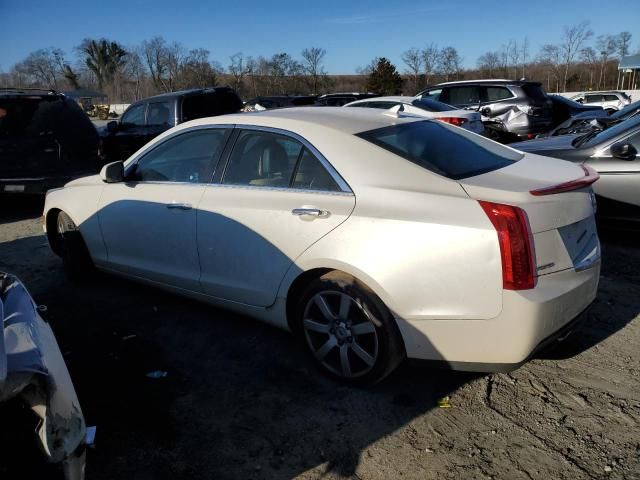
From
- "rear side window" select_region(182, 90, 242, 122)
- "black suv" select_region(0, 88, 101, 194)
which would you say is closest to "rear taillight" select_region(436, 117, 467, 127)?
"rear side window" select_region(182, 90, 242, 122)

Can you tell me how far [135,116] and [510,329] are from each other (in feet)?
33.1

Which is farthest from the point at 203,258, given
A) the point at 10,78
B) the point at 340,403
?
the point at 10,78

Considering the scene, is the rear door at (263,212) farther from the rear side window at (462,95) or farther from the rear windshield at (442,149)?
the rear side window at (462,95)

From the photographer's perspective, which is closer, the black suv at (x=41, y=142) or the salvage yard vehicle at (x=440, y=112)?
the black suv at (x=41, y=142)

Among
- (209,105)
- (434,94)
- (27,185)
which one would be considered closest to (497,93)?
(434,94)

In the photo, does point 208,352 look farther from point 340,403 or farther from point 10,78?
point 10,78

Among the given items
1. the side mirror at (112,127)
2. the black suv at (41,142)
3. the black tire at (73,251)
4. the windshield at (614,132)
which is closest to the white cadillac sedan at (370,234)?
the black tire at (73,251)

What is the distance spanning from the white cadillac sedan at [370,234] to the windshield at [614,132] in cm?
230

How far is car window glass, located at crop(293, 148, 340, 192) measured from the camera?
3.06m

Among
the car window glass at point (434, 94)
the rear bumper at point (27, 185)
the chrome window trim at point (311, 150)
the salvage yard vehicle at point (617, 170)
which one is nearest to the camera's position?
the chrome window trim at point (311, 150)

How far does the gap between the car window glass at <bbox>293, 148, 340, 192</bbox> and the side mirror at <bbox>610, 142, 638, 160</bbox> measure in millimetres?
3420

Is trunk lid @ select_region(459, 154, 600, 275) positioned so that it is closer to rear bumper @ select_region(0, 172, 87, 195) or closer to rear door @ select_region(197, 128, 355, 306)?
rear door @ select_region(197, 128, 355, 306)

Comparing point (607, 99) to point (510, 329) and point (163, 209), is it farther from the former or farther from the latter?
point (510, 329)

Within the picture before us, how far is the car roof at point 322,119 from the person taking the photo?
3.29 metres
